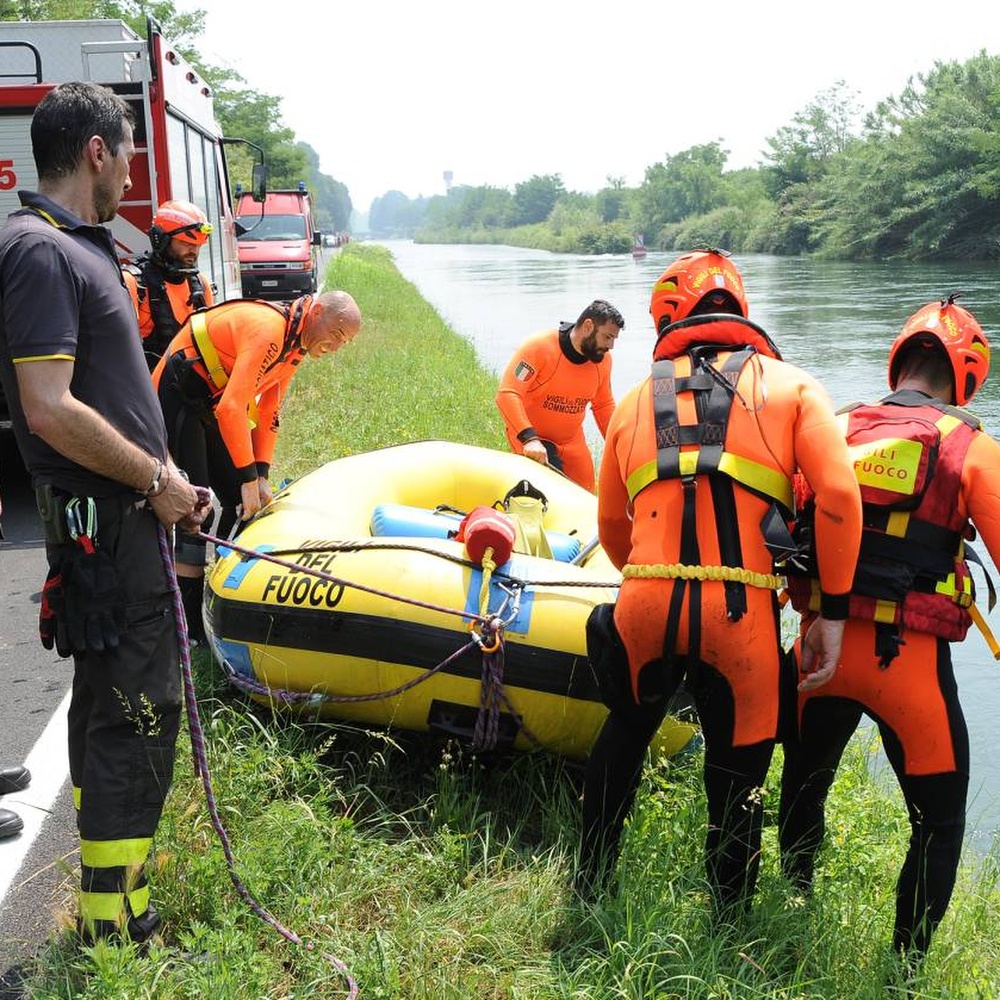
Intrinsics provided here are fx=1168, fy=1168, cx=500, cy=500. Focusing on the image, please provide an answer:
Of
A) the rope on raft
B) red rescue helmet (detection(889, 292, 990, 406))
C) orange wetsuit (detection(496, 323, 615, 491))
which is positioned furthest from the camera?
orange wetsuit (detection(496, 323, 615, 491))

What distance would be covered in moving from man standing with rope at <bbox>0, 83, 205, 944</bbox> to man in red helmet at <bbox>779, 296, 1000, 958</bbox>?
1620 millimetres

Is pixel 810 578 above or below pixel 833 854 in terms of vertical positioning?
above

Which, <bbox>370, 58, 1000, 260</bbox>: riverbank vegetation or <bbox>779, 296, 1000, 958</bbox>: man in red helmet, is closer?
<bbox>779, 296, 1000, 958</bbox>: man in red helmet

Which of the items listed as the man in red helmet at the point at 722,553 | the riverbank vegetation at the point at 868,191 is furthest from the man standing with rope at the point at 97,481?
the riverbank vegetation at the point at 868,191

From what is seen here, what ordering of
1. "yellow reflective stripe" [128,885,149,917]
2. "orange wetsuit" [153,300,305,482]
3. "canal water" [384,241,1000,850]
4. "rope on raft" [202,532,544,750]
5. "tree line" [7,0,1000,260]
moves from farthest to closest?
"tree line" [7,0,1000,260]
"canal water" [384,241,1000,850]
"orange wetsuit" [153,300,305,482]
"rope on raft" [202,532,544,750]
"yellow reflective stripe" [128,885,149,917]

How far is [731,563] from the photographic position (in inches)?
105

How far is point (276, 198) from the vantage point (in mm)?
23250

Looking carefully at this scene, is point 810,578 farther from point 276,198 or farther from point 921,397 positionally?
point 276,198

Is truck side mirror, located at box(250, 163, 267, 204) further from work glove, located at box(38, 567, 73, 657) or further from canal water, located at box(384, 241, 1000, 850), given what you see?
work glove, located at box(38, 567, 73, 657)

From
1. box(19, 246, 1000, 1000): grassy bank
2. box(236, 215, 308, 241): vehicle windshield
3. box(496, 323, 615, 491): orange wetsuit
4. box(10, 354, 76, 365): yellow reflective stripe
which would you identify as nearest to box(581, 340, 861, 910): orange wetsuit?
box(19, 246, 1000, 1000): grassy bank

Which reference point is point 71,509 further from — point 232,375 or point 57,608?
point 232,375

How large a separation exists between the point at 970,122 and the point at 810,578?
4333 centimetres

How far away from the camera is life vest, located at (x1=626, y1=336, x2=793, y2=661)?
2666 millimetres

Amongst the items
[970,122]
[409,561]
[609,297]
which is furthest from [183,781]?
[970,122]
